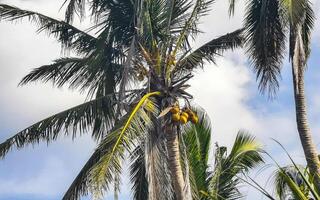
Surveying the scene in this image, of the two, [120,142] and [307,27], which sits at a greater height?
[307,27]

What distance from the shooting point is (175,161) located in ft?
41.5

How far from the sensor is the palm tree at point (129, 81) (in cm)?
1138

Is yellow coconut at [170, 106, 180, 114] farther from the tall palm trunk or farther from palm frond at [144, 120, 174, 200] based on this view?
the tall palm trunk

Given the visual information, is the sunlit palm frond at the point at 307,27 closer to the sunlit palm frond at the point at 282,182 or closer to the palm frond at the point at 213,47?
the palm frond at the point at 213,47

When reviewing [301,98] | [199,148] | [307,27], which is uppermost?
[307,27]

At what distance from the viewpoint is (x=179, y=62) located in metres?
13.3

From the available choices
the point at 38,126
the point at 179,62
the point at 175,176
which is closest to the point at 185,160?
the point at 175,176

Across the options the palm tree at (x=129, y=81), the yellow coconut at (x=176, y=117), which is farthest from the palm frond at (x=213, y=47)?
the yellow coconut at (x=176, y=117)

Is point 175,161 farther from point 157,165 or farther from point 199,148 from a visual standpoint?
point 199,148

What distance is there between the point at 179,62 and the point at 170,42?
1.66ft

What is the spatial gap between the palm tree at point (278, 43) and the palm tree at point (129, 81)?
134cm

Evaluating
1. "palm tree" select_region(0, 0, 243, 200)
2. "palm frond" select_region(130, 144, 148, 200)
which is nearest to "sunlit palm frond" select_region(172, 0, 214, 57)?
"palm tree" select_region(0, 0, 243, 200)

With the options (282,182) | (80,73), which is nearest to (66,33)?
(80,73)

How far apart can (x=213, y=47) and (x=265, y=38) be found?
2.64 meters
